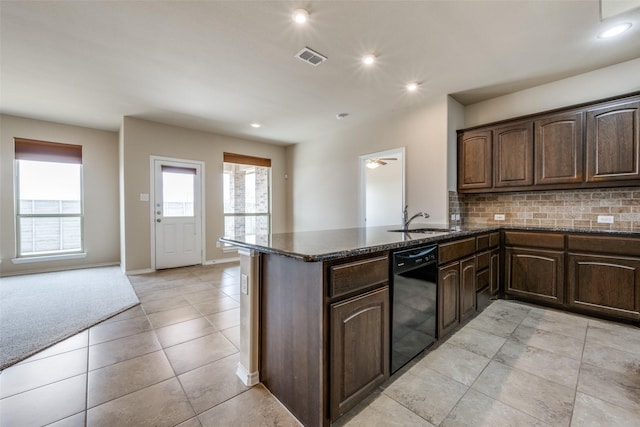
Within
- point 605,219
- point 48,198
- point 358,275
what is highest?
point 48,198

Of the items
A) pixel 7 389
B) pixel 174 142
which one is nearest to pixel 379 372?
pixel 7 389

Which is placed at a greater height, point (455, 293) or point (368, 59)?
point (368, 59)

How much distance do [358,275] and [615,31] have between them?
123 inches

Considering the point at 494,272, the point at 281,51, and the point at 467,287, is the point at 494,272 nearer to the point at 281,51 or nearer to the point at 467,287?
the point at 467,287

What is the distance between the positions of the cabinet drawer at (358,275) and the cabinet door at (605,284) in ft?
8.16

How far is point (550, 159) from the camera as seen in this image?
3061 mm

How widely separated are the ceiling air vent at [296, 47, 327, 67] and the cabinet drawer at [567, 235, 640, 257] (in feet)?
10.2

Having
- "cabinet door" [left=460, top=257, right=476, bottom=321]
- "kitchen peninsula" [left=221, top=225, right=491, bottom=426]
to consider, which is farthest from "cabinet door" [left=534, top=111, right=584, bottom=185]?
"kitchen peninsula" [left=221, top=225, right=491, bottom=426]

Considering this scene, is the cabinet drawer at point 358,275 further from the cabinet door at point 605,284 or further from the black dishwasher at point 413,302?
the cabinet door at point 605,284

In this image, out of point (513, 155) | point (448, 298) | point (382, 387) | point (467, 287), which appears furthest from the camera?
point (513, 155)

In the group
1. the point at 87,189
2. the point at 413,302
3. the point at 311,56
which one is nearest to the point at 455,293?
the point at 413,302

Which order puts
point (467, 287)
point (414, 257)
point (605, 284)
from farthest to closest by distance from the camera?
point (605, 284)
point (467, 287)
point (414, 257)

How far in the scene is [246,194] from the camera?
6.05 m

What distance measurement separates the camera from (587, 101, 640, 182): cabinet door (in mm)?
2598
